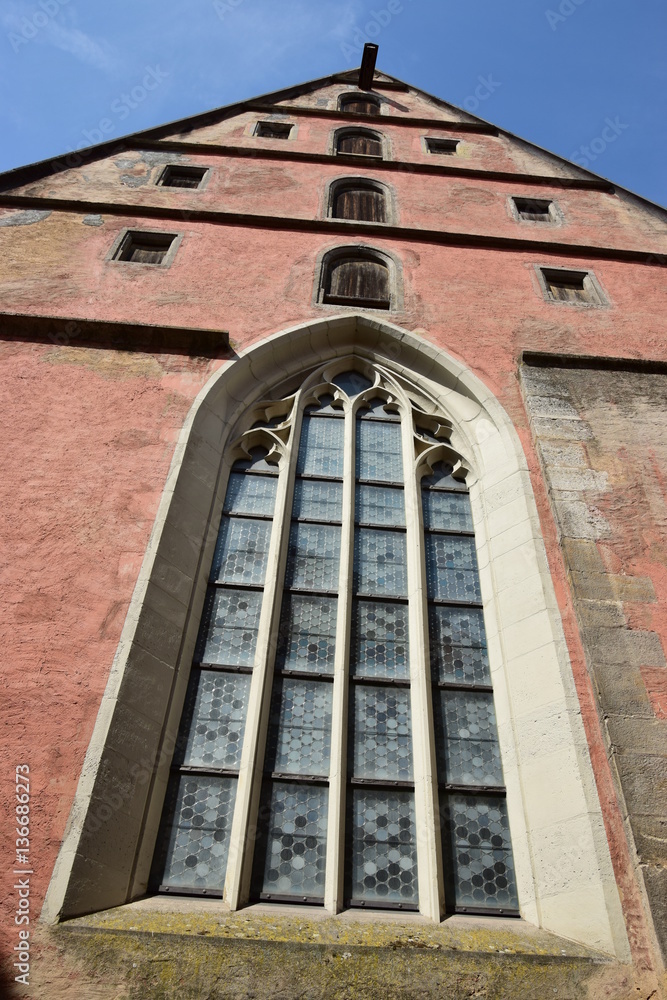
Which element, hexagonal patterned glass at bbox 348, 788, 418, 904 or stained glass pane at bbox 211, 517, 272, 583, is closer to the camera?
hexagonal patterned glass at bbox 348, 788, 418, 904

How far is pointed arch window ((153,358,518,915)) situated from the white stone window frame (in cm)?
11

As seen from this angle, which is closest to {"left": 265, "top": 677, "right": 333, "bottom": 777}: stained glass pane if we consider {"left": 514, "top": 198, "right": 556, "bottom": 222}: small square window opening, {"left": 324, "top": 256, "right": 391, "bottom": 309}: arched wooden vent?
{"left": 324, "top": 256, "right": 391, "bottom": 309}: arched wooden vent

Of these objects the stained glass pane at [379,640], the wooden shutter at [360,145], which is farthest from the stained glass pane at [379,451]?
the wooden shutter at [360,145]

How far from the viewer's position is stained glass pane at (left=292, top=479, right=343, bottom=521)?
570 centimetres

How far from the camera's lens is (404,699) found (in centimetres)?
464

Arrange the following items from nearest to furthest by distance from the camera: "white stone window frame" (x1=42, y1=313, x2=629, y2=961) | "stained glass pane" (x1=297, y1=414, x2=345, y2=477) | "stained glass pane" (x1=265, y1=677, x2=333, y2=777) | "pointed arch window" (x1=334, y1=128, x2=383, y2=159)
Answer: "white stone window frame" (x1=42, y1=313, x2=629, y2=961) → "stained glass pane" (x1=265, y1=677, x2=333, y2=777) → "stained glass pane" (x1=297, y1=414, x2=345, y2=477) → "pointed arch window" (x1=334, y1=128, x2=383, y2=159)

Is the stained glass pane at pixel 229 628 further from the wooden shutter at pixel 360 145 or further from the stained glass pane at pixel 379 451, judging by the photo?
the wooden shutter at pixel 360 145

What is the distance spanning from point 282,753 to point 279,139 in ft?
30.5

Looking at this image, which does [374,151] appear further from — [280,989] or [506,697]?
[280,989]

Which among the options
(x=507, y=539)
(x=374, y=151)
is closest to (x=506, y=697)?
(x=507, y=539)

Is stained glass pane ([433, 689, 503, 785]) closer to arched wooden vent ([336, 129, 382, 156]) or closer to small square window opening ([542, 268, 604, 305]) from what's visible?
small square window opening ([542, 268, 604, 305])

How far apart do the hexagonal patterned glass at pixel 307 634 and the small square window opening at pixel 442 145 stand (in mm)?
8501

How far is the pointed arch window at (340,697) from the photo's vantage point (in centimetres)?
398

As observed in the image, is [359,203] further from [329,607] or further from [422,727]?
[422,727]
